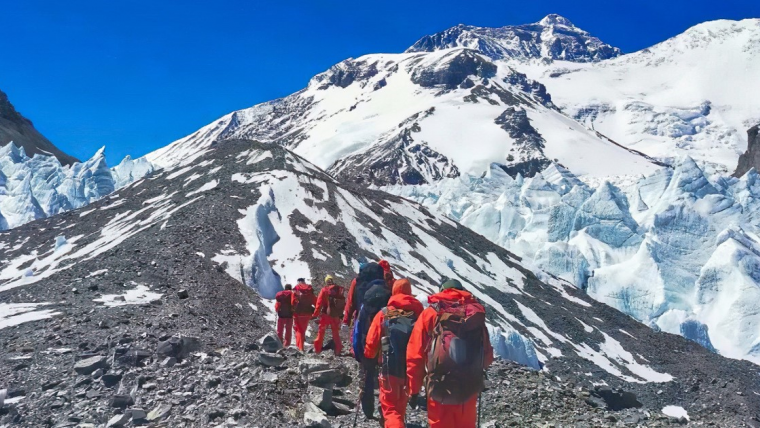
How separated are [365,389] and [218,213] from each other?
88.2ft

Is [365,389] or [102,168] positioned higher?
[102,168]

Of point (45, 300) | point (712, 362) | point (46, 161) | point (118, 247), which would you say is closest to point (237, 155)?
point (118, 247)

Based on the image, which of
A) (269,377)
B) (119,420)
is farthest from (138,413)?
(269,377)

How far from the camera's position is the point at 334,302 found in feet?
48.1

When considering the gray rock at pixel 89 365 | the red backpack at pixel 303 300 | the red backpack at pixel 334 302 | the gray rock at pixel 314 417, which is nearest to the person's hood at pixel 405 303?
the gray rock at pixel 314 417

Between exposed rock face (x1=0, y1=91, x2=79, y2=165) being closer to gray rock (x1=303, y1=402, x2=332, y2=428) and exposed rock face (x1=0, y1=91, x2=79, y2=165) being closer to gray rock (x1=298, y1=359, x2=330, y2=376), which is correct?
gray rock (x1=298, y1=359, x2=330, y2=376)

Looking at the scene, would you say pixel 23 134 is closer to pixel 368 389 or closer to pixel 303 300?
pixel 303 300

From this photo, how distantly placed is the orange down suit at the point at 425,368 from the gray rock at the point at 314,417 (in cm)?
226


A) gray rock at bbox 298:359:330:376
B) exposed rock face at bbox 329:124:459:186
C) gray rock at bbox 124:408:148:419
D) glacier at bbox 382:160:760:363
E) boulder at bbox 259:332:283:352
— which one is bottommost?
gray rock at bbox 124:408:148:419

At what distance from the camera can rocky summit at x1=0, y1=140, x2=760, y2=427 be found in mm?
10906

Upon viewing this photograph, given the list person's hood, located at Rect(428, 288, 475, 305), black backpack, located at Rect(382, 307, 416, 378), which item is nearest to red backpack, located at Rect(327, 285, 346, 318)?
black backpack, located at Rect(382, 307, 416, 378)

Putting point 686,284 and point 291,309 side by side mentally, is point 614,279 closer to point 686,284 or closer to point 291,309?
point 686,284

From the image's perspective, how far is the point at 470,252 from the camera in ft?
169

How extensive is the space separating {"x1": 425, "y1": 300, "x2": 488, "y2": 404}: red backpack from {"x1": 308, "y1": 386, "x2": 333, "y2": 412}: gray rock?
10.8 feet
